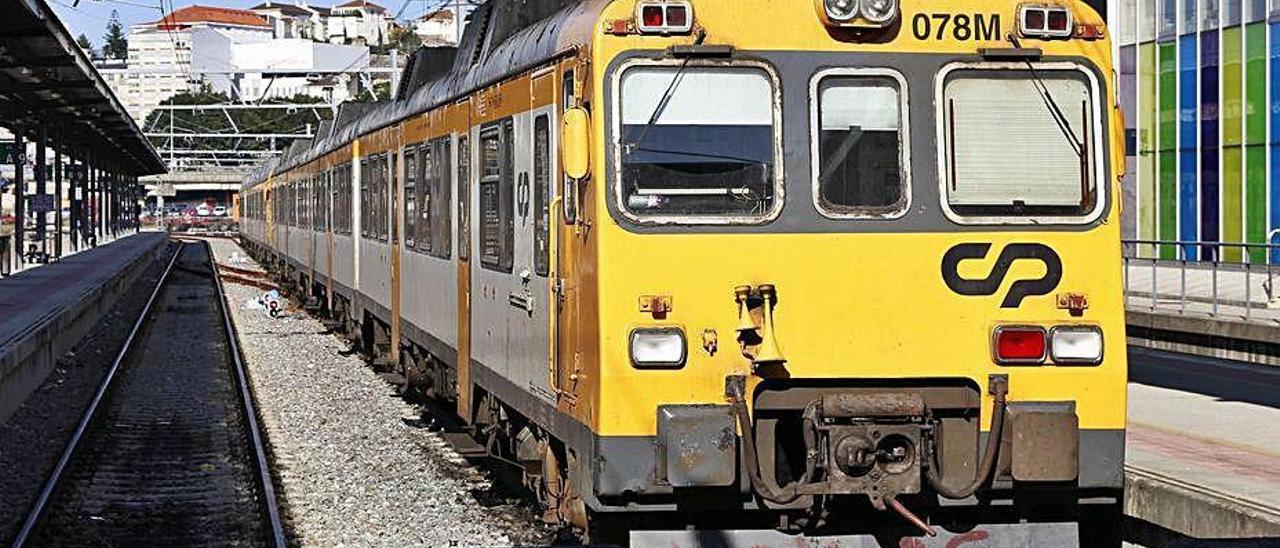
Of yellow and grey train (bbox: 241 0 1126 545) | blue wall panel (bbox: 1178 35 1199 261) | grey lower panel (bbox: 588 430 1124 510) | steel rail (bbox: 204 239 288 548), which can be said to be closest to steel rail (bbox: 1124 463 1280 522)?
yellow and grey train (bbox: 241 0 1126 545)

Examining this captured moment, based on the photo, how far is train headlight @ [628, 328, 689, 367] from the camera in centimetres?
755

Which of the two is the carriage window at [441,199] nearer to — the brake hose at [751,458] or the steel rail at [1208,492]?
the steel rail at [1208,492]

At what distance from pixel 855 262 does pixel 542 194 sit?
1.77m

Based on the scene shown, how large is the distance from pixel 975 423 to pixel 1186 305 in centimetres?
1539

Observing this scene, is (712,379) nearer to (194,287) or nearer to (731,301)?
(731,301)

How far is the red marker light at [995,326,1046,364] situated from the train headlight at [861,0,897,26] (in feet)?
4.60

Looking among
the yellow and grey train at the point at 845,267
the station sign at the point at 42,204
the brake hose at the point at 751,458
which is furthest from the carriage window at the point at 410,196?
the station sign at the point at 42,204

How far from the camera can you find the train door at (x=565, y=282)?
319 inches

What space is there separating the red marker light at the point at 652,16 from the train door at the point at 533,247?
898 millimetres

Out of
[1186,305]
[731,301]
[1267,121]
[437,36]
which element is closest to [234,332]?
[1186,305]

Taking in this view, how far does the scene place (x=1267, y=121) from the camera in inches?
1209

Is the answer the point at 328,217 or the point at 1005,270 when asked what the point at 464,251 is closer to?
the point at 1005,270

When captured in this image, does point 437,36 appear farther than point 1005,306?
Yes

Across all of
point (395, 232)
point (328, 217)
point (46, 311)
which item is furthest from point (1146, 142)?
point (395, 232)
